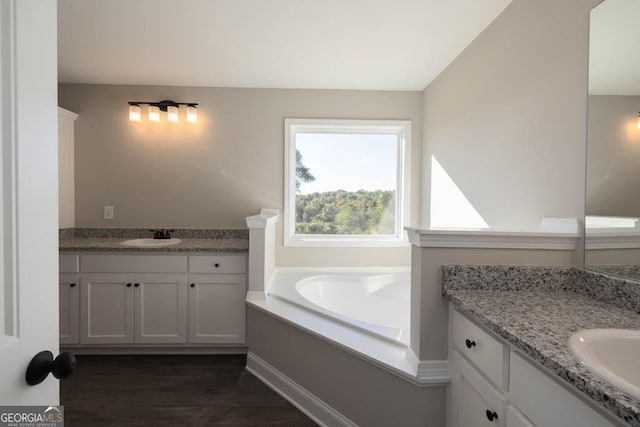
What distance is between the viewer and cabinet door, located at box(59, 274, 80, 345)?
95.0 inches

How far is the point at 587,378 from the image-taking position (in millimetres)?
645

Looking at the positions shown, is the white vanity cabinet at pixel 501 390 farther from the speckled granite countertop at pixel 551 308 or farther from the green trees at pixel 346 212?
the green trees at pixel 346 212

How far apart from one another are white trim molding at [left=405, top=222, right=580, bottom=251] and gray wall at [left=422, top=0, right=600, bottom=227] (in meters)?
0.15

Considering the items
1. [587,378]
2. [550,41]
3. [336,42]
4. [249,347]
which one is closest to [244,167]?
[336,42]

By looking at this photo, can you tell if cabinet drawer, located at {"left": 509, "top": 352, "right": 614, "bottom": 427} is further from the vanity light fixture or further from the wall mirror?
the vanity light fixture

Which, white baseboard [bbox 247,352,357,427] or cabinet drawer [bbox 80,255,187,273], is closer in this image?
white baseboard [bbox 247,352,357,427]

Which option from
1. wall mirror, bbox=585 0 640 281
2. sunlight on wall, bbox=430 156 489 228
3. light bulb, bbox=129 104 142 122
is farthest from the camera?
light bulb, bbox=129 104 142 122

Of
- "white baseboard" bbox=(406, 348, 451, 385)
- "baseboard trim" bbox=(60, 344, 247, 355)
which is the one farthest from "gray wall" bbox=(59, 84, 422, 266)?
"white baseboard" bbox=(406, 348, 451, 385)

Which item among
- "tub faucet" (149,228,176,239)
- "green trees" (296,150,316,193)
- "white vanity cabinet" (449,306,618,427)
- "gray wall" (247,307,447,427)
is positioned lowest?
"gray wall" (247,307,447,427)

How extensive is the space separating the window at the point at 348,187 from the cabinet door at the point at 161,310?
1.09m

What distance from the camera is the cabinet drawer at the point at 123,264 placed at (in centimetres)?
242

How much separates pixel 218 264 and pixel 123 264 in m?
0.72

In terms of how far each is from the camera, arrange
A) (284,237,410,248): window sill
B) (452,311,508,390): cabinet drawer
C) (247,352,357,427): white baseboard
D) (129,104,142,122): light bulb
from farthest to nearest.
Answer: (284,237,410,248): window sill < (129,104,142,122): light bulb < (247,352,357,427): white baseboard < (452,311,508,390): cabinet drawer

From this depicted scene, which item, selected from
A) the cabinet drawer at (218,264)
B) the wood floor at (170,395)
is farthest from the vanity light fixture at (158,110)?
the wood floor at (170,395)
